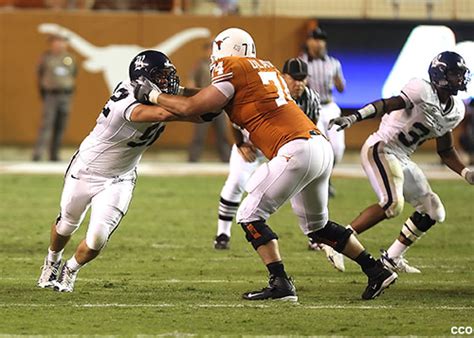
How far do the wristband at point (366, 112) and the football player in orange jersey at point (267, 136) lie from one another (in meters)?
0.68

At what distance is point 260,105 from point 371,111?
44.8 inches

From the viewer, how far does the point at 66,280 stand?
725 cm

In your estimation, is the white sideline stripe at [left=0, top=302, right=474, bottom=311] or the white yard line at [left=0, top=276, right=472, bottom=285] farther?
the white yard line at [left=0, top=276, right=472, bottom=285]

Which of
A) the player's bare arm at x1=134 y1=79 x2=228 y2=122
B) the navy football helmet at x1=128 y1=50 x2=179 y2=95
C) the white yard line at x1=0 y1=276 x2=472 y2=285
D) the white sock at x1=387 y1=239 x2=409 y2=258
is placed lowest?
the white sock at x1=387 y1=239 x2=409 y2=258

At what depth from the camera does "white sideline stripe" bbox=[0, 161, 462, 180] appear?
52.3 ft

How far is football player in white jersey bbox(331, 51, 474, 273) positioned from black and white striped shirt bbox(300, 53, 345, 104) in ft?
→ 11.7

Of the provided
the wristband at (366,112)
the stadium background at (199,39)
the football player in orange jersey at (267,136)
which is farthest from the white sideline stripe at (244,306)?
the stadium background at (199,39)

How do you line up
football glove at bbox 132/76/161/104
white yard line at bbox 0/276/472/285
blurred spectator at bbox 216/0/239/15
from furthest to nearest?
blurred spectator at bbox 216/0/239/15
white yard line at bbox 0/276/472/285
football glove at bbox 132/76/161/104

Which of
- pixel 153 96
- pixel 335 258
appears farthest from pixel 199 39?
pixel 153 96

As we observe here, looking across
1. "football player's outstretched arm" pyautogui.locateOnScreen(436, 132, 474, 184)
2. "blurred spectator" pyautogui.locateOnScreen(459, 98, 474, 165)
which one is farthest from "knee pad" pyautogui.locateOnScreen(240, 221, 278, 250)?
"blurred spectator" pyautogui.locateOnScreen(459, 98, 474, 165)

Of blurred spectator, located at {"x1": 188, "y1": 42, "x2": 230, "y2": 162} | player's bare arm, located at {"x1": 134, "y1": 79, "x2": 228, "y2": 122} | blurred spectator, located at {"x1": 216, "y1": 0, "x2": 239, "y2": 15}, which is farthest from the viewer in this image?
blurred spectator, located at {"x1": 216, "y1": 0, "x2": 239, "y2": 15}

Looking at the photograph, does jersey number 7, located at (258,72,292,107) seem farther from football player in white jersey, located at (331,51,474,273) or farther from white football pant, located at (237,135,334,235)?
football player in white jersey, located at (331,51,474,273)

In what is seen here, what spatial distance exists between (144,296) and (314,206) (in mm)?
1202

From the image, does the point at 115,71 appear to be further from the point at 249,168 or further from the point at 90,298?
the point at 90,298
